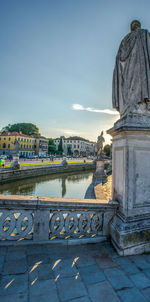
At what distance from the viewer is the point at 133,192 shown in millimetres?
2574

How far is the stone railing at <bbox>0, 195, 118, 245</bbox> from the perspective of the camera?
2.47 meters

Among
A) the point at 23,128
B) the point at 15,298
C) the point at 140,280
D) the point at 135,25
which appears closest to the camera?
the point at 15,298

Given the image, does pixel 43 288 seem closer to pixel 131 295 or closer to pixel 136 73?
pixel 131 295

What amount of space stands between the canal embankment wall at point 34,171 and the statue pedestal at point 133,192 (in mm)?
15220

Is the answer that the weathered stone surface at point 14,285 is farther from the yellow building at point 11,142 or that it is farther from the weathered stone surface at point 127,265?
the yellow building at point 11,142

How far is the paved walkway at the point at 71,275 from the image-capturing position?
5.32 feet

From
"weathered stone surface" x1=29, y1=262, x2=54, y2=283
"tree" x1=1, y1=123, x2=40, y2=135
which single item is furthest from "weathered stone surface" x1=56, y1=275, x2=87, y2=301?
"tree" x1=1, y1=123, x2=40, y2=135

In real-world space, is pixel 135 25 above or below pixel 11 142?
below

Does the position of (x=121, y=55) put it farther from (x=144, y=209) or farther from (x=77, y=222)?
(x=77, y=222)

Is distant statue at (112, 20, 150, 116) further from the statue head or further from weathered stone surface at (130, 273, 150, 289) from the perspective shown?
weathered stone surface at (130, 273, 150, 289)

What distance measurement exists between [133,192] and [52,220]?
1477 mm

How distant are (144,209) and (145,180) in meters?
0.51

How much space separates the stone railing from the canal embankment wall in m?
14.3

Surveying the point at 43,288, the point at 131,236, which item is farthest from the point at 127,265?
the point at 43,288
